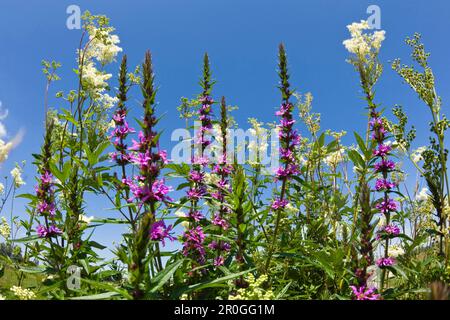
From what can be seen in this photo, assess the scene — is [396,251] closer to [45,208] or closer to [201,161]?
[201,161]

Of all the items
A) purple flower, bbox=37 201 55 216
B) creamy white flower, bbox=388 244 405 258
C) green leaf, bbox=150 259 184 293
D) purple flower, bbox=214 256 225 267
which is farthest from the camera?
creamy white flower, bbox=388 244 405 258

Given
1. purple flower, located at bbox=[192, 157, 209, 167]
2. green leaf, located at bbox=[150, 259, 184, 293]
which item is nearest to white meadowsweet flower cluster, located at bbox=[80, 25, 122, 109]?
purple flower, located at bbox=[192, 157, 209, 167]

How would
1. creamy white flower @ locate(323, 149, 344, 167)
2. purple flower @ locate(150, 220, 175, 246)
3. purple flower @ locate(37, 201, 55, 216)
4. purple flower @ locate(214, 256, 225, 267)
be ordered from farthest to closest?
1. creamy white flower @ locate(323, 149, 344, 167)
2. purple flower @ locate(214, 256, 225, 267)
3. purple flower @ locate(37, 201, 55, 216)
4. purple flower @ locate(150, 220, 175, 246)

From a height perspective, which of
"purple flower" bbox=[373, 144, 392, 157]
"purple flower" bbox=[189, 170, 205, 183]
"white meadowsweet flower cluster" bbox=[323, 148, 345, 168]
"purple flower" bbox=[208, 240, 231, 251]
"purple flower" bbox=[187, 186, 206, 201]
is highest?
"white meadowsweet flower cluster" bbox=[323, 148, 345, 168]

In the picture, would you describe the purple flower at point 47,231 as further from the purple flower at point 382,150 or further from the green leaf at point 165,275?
the purple flower at point 382,150

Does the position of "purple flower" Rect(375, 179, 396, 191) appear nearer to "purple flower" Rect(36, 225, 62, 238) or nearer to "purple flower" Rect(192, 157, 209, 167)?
"purple flower" Rect(192, 157, 209, 167)

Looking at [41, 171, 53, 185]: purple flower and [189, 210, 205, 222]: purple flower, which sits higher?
[41, 171, 53, 185]: purple flower

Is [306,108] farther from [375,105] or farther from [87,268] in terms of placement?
[87,268]

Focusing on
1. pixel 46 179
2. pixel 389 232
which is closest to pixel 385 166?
pixel 389 232

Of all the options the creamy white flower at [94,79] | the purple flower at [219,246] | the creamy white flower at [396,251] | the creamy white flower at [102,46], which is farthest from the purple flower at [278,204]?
the creamy white flower at [102,46]
